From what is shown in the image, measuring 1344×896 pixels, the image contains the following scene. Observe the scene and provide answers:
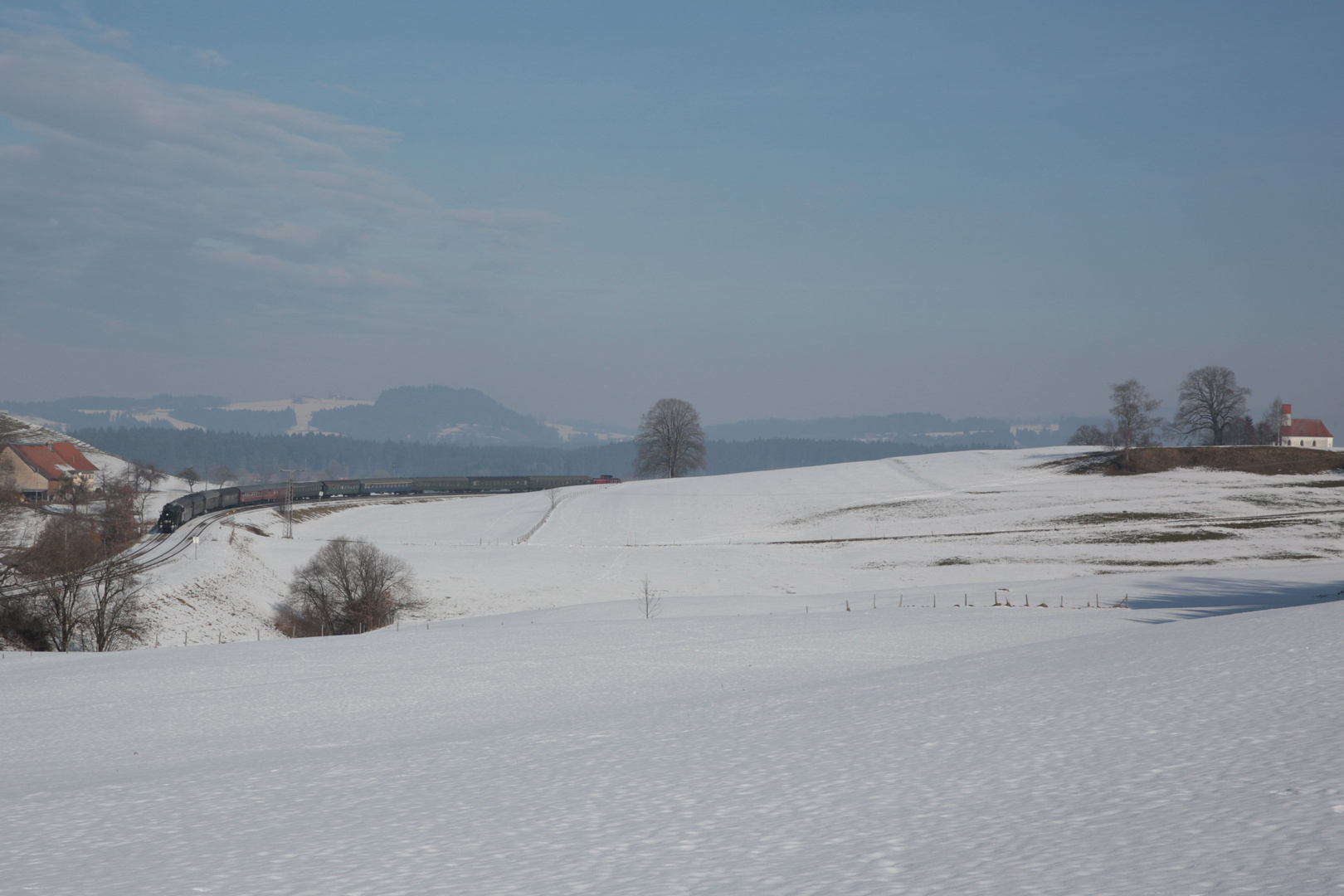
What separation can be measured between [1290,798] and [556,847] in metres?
8.29

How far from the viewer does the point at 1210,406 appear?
11706 cm

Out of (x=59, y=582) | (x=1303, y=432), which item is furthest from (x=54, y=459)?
(x=1303, y=432)

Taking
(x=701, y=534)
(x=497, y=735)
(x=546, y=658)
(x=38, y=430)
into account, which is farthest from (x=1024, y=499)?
(x=38, y=430)

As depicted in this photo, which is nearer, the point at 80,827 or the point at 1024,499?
the point at 80,827

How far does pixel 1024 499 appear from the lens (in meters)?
81.9

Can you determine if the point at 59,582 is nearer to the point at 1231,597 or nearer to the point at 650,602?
the point at 650,602

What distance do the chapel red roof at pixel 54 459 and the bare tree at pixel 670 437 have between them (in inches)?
3220

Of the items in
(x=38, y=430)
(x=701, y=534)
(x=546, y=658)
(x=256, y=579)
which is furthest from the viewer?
(x=38, y=430)

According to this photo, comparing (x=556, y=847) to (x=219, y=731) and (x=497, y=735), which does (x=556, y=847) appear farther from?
(x=219, y=731)

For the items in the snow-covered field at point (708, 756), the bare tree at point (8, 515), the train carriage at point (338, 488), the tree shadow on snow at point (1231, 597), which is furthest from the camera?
the train carriage at point (338, 488)

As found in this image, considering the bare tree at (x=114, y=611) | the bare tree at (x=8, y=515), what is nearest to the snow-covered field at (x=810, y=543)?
the bare tree at (x=114, y=611)

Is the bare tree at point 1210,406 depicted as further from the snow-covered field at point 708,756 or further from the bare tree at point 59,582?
the bare tree at point 59,582

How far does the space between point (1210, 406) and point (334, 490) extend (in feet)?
405

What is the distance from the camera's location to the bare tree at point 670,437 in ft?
398
